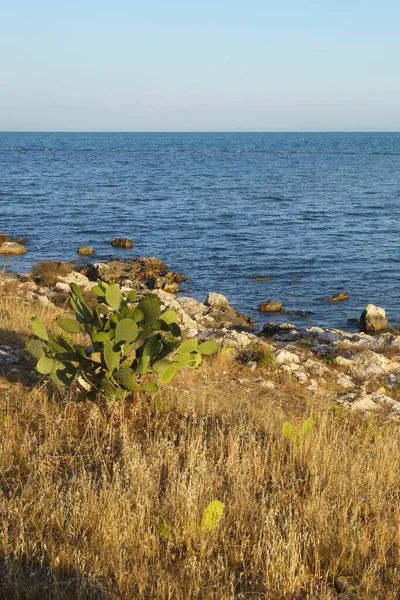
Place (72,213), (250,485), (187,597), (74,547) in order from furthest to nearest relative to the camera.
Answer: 1. (72,213)
2. (250,485)
3. (74,547)
4. (187,597)

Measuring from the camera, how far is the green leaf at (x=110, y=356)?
20.5ft

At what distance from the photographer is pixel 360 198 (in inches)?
1909

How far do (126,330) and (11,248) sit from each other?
22.4 m

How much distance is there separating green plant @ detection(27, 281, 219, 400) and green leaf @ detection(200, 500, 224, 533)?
2.12 meters

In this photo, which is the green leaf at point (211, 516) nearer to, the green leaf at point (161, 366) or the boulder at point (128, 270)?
the green leaf at point (161, 366)

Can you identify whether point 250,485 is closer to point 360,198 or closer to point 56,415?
point 56,415

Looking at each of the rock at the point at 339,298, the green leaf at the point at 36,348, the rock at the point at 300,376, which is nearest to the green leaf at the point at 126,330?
the green leaf at the point at 36,348

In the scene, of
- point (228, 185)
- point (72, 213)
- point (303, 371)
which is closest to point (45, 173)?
point (228, 185)

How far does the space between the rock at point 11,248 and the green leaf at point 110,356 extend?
2203cm

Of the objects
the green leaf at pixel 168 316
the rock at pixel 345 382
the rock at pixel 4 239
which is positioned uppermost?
the green leaf at pixel 168 316

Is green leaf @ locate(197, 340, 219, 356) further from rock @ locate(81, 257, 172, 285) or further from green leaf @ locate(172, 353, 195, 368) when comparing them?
rock @ locate(81, 257, 172, 285)

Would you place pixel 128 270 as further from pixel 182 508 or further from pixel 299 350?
pixel 182 508

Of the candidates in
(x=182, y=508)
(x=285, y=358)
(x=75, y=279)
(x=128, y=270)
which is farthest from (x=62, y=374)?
(x=128, y=270)

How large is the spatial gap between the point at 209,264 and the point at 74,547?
74.4ft
